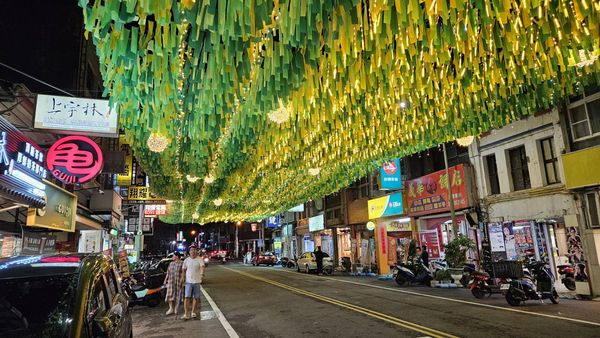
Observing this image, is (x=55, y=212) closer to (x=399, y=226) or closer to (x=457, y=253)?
(x=457, y=253)

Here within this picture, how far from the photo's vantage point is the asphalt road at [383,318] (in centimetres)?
797

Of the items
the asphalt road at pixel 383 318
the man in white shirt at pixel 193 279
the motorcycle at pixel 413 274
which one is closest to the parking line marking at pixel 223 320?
the asphalt road at pixel 383 318

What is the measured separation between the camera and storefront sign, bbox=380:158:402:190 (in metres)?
23.2

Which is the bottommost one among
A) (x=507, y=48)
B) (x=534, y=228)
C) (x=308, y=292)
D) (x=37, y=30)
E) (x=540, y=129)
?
(x=308, y=292)

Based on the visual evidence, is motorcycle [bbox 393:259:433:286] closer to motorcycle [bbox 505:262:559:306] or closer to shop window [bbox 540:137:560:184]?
motorcycle [bbox 505:262:559:306]

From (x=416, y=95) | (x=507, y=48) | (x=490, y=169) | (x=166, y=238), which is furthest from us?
(x=166, y=238)

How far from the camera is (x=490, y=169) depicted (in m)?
18.7

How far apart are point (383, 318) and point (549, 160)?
36.2 feet

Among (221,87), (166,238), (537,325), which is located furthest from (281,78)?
(166,238)

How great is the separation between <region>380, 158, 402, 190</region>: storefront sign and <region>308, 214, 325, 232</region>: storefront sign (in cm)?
1442

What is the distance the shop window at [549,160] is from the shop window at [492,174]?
8.60ft

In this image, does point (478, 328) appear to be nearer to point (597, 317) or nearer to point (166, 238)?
point (597, 317)

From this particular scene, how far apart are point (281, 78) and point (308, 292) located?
12.0 meters

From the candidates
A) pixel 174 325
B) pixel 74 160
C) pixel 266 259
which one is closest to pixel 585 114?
pixel 174 325
